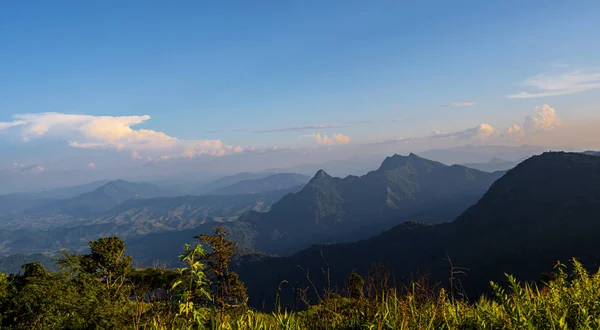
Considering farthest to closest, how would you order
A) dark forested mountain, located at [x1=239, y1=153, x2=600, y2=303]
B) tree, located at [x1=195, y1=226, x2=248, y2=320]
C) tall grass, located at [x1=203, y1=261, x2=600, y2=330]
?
dark forested mountain, located at [x1=239, y1=153, x2=600, y2=303], tree, located at [x1=195, y1=226, x2=248, y2=320], tall grass, located at [x1=203, y1=261, x2=600, y2=330]

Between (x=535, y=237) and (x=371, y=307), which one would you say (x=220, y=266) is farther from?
(x=535, y=237)

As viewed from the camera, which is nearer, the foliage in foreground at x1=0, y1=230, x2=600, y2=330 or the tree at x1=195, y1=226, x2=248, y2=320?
the foliage in foreground at x1=0, y1=230, x2=600, y2=330

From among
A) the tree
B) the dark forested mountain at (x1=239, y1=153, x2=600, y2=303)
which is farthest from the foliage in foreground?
the dark forested mountain at (x1=239, y1=153, x2=600, y2=303)

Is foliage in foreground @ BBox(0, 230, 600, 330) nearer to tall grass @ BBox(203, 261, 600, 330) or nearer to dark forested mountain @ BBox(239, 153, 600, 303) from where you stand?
tall grass @ BBox(203, 261, 600, 330)

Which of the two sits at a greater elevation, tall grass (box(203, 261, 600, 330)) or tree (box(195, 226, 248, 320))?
tree (box(195, 226, 248, 320))

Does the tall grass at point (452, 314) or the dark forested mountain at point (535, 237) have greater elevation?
the tall grass at point (452, 314)

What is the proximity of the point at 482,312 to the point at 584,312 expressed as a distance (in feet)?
3.62

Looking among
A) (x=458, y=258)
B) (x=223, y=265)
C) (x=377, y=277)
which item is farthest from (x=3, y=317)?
(x=458, y=258)

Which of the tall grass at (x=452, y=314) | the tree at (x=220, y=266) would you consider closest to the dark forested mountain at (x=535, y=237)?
the tree at (x=220, y=266)

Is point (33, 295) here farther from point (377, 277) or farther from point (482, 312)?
point (482, 312)

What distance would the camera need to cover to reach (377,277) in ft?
18.3

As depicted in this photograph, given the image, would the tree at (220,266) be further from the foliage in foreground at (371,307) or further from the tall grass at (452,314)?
the tall grass at (452,314)

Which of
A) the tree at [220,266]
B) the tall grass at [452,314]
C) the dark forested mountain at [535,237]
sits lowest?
the dark forested mountain at [535,237]

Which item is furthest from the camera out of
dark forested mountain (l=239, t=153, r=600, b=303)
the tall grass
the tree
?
dark forested mountain (l=239, t=153, r=600, b=303)
